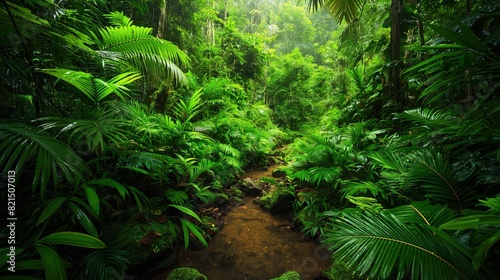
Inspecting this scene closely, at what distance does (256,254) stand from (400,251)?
5.18 feet

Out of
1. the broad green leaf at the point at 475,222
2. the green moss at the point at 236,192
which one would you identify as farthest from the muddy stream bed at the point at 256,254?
the broad green leaf at the point at 475,222

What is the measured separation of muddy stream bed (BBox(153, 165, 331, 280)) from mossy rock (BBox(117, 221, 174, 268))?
0.21 metres

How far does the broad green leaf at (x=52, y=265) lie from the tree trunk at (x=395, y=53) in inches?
151

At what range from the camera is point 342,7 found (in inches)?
127

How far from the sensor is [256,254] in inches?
88.0

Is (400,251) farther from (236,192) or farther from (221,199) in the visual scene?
(236,192)

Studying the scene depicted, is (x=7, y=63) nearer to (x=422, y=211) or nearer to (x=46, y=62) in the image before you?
(x=46, y=62)

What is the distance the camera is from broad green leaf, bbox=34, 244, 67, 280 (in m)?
1.06

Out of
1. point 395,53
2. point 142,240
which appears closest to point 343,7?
point 395,53

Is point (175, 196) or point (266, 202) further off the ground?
point (175, 196)

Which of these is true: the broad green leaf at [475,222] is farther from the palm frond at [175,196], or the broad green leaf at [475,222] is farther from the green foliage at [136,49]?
the green foliage at [136,49]

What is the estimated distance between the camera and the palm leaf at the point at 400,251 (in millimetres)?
916

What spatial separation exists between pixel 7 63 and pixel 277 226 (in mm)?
2978

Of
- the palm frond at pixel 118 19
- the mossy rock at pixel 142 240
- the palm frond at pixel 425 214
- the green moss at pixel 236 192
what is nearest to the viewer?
the palm frond at pixel 425 214
